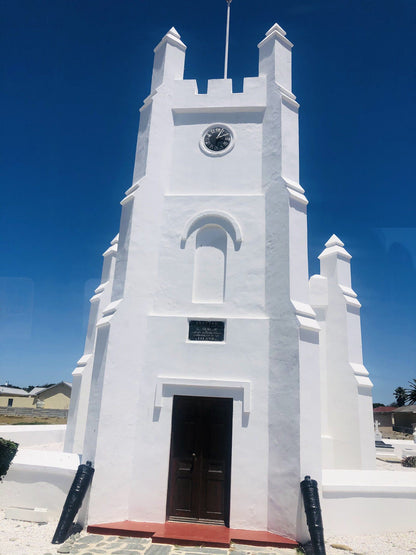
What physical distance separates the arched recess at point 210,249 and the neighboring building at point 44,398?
147 ft

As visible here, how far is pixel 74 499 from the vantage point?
7996 mm

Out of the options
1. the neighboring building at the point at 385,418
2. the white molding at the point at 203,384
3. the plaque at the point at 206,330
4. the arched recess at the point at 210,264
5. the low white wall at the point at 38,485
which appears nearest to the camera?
the low white wall at the point at 38,485

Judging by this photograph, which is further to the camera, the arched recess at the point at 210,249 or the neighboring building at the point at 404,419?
the neighboring building at the point at 404,419

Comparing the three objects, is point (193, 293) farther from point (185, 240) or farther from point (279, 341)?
point (279, 341)

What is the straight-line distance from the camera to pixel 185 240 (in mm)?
10734

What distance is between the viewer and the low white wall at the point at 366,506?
827 centimetres

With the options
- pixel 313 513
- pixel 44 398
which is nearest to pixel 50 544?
pixel 313 513

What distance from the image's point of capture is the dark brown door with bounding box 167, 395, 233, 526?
348 inches

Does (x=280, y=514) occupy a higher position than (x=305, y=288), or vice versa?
(x=305, y=288)

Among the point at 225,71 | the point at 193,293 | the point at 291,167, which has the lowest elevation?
the point at 193,293

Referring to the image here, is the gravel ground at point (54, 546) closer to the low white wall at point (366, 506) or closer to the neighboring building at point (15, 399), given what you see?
the low white wall at point (366, 506)

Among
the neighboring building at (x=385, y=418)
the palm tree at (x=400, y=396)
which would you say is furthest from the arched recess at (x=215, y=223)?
the palm tree at (x=400, y=396)

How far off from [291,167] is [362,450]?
905cm

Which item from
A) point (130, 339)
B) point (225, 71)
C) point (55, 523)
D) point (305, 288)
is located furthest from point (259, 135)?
point (55, 523)
